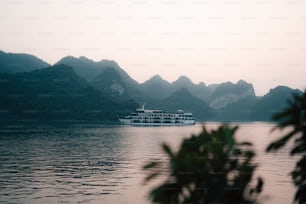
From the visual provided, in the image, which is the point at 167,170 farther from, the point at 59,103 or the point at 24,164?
the point at 59,103

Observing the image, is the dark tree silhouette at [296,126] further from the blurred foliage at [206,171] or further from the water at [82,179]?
the water at [82,179]

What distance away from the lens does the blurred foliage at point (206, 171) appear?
714 cm

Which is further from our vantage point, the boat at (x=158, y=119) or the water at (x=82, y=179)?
the boat at (x=158, y=119)

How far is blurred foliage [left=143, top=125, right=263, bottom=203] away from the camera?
23.4 feet

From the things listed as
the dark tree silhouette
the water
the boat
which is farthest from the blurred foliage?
the boat

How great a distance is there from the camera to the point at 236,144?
7672mm

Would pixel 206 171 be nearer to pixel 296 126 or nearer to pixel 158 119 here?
pixel 296 126

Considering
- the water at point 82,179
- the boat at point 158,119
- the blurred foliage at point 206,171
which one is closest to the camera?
the blurred foliage at point 206,171

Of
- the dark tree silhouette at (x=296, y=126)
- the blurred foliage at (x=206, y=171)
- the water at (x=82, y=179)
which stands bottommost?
the water at (x=82, y=179)

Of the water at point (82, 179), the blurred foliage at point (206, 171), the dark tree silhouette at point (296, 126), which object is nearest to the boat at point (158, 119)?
the water at point (82, 179)

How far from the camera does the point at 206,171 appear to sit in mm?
7367

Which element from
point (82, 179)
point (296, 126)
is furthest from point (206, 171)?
point (82, 179)

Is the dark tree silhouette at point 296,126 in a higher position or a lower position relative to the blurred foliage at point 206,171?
higher

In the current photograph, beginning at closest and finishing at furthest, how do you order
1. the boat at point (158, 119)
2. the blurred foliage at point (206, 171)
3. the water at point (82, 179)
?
the blurred foliage at point (206, 171)
the water at point (82, 179)
the boat at point (158, 119)
